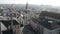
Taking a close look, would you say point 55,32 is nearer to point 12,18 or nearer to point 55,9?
point 55,9

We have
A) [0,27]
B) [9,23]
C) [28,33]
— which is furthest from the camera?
[28,33]

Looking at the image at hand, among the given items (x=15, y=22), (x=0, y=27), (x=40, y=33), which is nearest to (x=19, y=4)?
(x=15, y=22)

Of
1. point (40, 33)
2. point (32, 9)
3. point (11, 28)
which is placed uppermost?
point (32, 9)

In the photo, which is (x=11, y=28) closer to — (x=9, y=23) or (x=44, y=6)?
(x=9, y=23)

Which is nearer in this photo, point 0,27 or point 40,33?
point 0,27

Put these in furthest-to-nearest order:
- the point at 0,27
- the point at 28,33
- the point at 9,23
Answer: the point at 28,33 → the point at 9,23 → the point at 0,27

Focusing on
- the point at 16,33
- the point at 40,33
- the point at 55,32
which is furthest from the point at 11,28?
the point at 55,32

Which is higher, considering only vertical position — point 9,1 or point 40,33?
point 9,1
